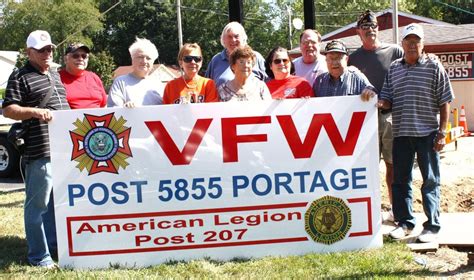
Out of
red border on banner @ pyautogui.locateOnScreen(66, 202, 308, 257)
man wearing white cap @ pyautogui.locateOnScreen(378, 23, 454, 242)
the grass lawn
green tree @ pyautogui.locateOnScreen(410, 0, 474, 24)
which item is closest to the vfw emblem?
red border on banner @ pyautogui.locateOnScreen(66, 202, 308, 257)

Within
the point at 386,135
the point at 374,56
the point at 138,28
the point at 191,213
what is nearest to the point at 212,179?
the point at 191,213

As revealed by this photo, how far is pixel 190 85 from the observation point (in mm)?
5648

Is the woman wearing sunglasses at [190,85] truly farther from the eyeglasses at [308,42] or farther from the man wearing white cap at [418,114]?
the man wearing white cap at [418,114]

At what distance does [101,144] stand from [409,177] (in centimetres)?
292

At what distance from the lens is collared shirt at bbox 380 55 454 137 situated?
562 centimetres

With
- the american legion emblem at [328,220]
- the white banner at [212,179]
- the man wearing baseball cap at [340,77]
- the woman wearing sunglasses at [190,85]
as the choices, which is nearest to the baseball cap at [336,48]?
the man wearing baseball cap at [340,77]

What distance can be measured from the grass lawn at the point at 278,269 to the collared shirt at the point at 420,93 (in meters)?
1.13

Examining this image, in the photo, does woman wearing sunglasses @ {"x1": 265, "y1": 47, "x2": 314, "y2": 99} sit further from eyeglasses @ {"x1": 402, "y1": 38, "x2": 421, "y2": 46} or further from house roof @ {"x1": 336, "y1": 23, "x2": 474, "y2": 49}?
Answer: house roof @ {"x1": 336, "y1": 23, "x2": 474, "y2": 49}

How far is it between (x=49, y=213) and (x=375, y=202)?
3.14 meters

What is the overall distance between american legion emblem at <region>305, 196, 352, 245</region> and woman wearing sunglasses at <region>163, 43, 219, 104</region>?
4.43 ft

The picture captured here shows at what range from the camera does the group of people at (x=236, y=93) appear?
536 cm

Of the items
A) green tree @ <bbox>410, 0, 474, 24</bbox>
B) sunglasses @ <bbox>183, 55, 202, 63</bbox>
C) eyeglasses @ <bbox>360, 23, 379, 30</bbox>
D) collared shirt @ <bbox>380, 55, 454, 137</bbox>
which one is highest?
green tree @ <bbox>410, 0, 474, 24</bbox>

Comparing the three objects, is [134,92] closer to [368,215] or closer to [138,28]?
[368,215]

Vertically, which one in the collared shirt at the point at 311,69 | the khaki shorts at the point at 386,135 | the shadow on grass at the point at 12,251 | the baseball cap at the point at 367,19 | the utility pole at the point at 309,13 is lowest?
the shadow on grass at the point at 12,251
